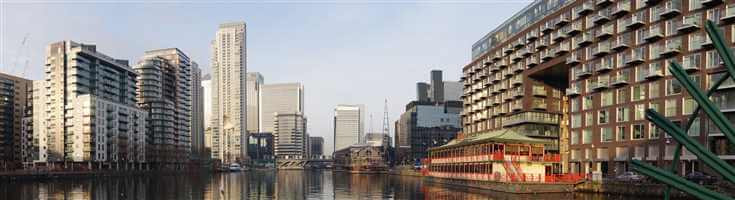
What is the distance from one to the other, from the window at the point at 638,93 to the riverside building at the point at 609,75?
0.18 metres

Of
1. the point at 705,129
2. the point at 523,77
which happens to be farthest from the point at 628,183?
the point at 523,77

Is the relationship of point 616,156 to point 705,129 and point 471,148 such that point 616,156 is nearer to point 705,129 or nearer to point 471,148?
point 705,129

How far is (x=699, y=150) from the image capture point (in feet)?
37.0

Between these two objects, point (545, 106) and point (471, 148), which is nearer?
point (471, 148)

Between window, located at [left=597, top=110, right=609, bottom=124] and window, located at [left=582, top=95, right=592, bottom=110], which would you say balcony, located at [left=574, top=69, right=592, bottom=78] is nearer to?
window, located at [left=582, top=95, right=592, bottom=110]

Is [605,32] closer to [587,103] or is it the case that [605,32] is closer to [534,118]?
[587,103]

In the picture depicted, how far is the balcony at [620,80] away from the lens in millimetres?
102375

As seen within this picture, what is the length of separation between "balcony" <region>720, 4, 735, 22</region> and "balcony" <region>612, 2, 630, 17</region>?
18741 millimetres

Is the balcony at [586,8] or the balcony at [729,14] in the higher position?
the balcony at [586,8]

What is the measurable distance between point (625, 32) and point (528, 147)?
1075 inches

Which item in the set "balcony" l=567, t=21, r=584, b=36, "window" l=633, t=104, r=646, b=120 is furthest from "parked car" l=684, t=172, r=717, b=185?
"balcony" l=567, t=21, r=584, b=36

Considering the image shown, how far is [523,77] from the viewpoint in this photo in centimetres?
14300

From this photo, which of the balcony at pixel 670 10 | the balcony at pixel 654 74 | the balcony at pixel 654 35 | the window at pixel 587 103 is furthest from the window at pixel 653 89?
the window at pixel 587 103

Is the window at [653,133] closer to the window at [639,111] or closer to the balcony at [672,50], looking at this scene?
the window at [639,111]
